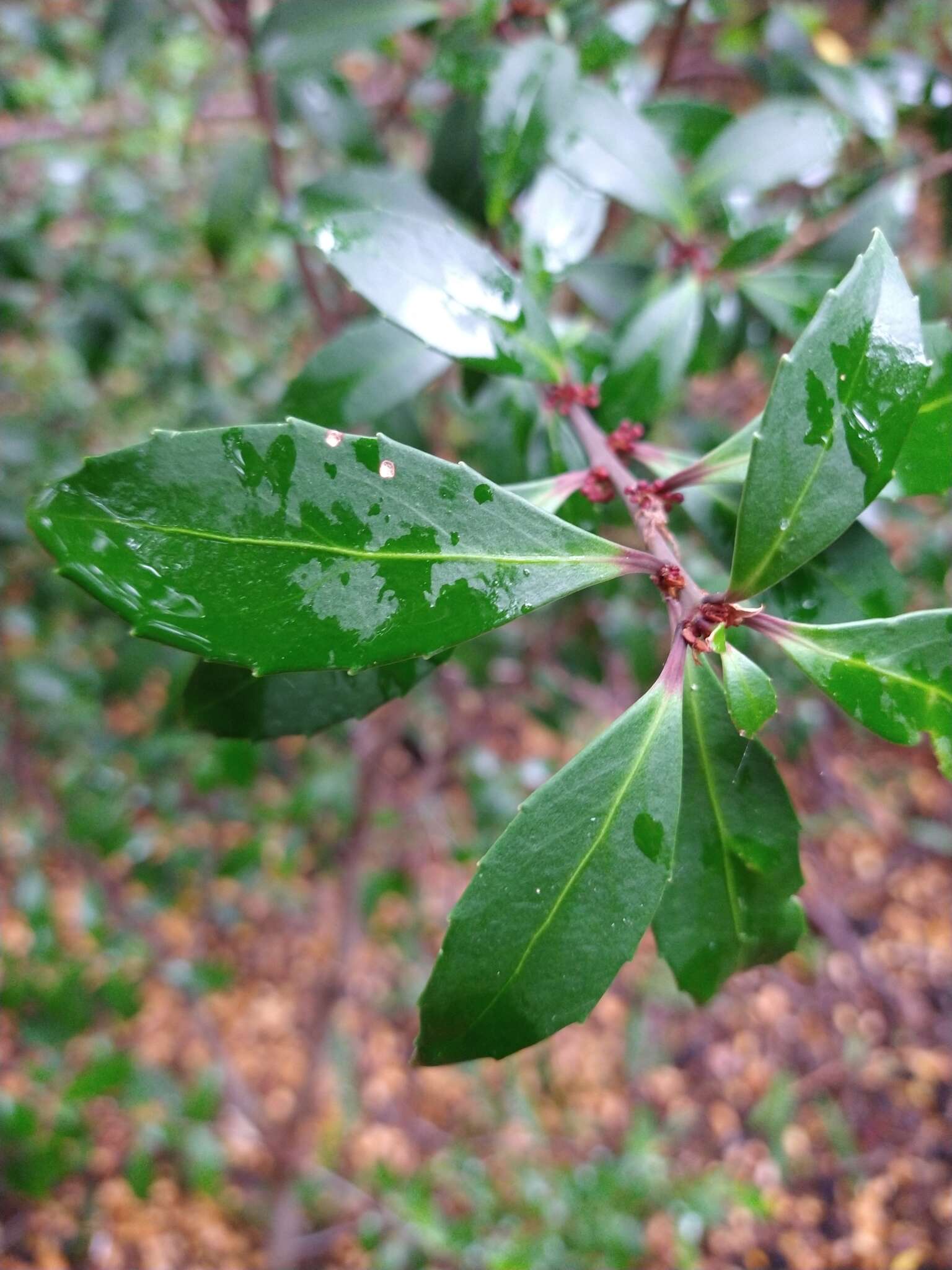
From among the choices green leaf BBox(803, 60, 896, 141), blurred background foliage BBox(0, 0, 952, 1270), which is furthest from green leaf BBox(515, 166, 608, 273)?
green leaf BBox(803, 60, 896, 141)

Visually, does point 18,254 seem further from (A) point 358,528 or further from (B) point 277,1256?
(B) point 277,1256

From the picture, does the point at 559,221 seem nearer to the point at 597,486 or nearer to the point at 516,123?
the point at 516,123

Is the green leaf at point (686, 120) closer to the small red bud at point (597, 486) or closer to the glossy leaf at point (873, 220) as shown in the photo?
the glossy leaf at point (873, 220)

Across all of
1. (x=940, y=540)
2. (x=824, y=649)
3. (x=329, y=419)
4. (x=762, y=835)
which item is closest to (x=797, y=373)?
(x=824, y=649)

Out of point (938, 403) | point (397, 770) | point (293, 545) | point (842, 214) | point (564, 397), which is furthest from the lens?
point (397, 770)

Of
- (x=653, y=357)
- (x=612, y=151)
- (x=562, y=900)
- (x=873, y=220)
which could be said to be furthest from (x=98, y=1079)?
(x=873, y=220)

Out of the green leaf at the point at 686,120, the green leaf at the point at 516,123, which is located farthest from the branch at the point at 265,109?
the green leaf at the point at 686,120

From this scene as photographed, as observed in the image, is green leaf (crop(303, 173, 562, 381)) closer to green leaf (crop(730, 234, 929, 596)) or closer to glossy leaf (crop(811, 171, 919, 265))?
green leaf (crop(730, 234, 929, 596))
